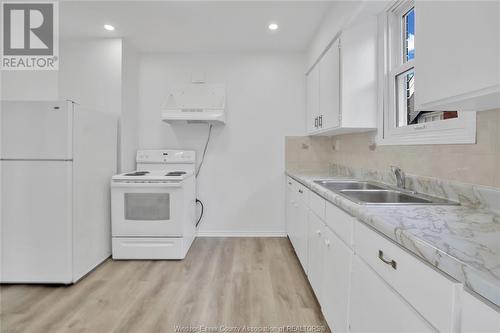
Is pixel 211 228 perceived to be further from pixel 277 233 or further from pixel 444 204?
pixel 444 204

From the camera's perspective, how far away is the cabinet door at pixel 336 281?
1.29 metres

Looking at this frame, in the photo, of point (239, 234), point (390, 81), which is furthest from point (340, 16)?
point (239, 234)

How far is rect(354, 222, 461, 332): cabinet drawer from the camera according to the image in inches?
24.5

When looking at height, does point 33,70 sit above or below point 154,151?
above

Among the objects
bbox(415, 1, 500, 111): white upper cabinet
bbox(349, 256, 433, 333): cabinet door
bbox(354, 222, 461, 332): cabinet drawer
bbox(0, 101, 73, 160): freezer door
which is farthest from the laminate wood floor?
bbox(415, 1, 500, 111): white upper cabinet

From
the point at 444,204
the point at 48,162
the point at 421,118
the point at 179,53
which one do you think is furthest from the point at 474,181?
the point at 179,53

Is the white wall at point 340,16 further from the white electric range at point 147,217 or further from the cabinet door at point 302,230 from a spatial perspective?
the white electric range at point 147,217

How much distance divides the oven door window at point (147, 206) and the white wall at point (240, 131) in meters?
0.77

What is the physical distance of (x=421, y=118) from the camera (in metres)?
1.73

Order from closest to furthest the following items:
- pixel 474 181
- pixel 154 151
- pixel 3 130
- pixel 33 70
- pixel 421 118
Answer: pixel 474 181 < pixel 421 118 < pixel 3 130 < pixel 33 70 < pixel 154 151

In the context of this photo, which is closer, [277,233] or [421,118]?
[421,118]

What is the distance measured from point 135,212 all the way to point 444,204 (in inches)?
100

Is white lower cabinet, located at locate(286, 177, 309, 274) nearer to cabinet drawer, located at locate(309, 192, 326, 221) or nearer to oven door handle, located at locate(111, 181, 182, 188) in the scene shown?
cabinet drawer, located at locate(309, 192, 326, 221)

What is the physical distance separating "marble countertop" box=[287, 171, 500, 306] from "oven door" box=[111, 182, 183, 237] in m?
1.87
